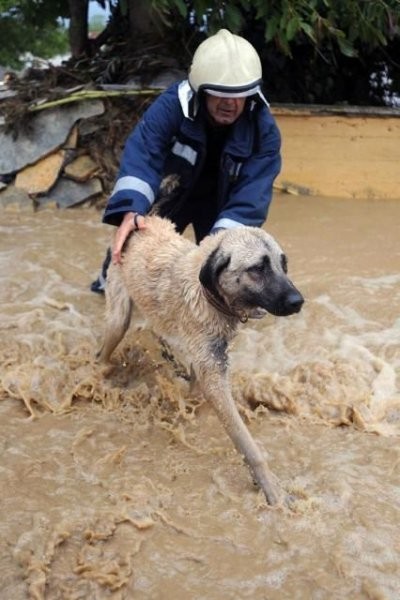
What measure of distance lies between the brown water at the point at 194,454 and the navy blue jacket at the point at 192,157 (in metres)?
1.06

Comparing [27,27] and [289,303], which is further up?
[289,303]

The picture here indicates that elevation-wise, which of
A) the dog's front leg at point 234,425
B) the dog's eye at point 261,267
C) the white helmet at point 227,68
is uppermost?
the white helmet at point 227,68

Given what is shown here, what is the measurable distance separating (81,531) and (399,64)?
313 inches

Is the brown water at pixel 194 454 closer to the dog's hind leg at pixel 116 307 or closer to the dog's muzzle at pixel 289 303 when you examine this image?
the dog's hind leg at pixel 116 307

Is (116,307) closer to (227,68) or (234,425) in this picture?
(234,425)

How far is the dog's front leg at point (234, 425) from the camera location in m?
3.35

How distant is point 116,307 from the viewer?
422cm

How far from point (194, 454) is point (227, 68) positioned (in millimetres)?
1969

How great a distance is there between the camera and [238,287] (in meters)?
3.25

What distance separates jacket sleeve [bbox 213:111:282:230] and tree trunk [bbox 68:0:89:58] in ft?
17.0

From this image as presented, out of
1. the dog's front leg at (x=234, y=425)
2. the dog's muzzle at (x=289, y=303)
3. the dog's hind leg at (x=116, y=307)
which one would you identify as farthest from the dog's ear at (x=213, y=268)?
the dog's hind leg at (x=116, y=307)

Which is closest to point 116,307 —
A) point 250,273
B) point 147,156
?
point 147,156

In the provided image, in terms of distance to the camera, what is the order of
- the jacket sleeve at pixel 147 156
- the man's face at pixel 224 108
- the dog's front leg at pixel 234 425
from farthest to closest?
the jacket sleeve at pixel 147 156, the man's face at pixel 224 108, the dog's front leg at pixel 234 425

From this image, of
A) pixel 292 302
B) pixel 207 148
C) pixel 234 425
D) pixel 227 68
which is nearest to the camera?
pixel 292 302
